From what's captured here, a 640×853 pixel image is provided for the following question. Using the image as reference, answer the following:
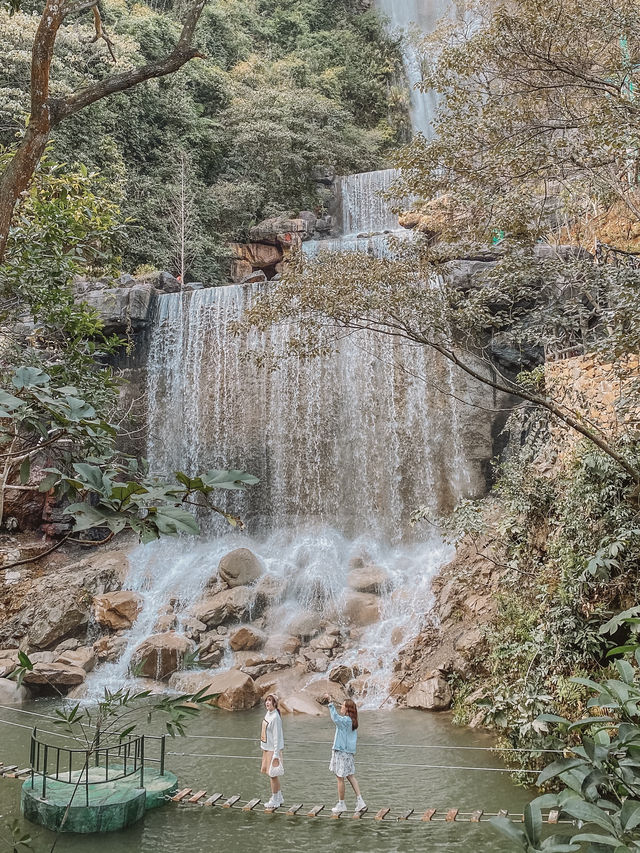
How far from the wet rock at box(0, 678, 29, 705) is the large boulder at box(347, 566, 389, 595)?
5597mm

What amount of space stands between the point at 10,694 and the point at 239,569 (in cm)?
433

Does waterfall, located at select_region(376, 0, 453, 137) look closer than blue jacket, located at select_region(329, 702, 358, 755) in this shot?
No

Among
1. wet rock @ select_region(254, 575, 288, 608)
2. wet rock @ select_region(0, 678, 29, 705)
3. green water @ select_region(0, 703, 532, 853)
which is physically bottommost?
green water @ select_region(0, 703, 532, 853)

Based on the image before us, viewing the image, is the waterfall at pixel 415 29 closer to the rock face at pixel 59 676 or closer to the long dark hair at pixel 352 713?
the rock face at pixel 59 676

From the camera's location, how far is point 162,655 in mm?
10977

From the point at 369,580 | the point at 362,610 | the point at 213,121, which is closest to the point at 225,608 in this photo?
the point at 362,610

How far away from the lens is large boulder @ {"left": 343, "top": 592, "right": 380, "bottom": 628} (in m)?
12.0

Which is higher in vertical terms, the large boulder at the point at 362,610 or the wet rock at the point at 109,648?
the large boulder at the point at 362,610

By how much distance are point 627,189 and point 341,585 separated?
810 cm

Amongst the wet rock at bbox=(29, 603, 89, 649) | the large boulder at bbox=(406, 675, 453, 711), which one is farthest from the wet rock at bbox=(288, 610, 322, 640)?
the wet rock at bbox=(29, 603, 89, 649)

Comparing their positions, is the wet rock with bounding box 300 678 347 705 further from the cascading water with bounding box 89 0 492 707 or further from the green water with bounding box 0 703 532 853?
the cascading water with bounding box 89 0 492 707

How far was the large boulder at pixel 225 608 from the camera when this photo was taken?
12.1 m

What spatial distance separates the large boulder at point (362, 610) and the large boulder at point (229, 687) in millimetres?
2380

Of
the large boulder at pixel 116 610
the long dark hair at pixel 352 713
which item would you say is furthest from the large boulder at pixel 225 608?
the long dark hair at pixel 352 713
